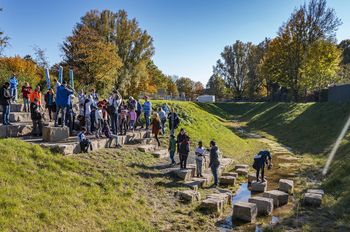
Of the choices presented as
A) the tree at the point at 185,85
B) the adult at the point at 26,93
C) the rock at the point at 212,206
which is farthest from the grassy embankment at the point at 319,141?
the tree at the point at 185,85

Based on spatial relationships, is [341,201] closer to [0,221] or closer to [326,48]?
[0,221]

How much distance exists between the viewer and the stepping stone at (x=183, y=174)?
1605 centimetres

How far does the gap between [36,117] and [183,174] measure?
7716 millimetres

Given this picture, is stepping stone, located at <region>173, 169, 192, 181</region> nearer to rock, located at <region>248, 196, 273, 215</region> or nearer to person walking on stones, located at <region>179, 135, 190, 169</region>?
person walking on stones, located at <region>179, 135, 190, 169</region>

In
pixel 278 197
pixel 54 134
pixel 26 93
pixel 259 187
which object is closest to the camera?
pixel 278 197

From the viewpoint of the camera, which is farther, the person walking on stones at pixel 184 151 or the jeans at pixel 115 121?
the jeans at pixel 115 121

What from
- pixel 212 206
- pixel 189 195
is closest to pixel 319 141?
pixel 189 195

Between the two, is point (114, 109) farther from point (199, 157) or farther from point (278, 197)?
point (278, 197)

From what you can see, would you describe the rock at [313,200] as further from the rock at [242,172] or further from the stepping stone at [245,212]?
the rock at [242,172]

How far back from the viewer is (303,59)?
174ft

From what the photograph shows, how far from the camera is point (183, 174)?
16.0 m

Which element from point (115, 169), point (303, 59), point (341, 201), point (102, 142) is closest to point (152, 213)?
point (115, 169)

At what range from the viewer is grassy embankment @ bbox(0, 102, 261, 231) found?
949 centimetres

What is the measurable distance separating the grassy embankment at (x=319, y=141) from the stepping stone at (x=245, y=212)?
187 centimetres
